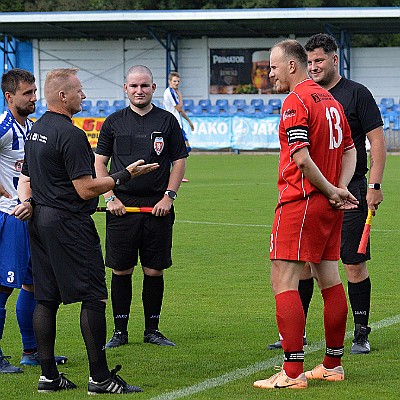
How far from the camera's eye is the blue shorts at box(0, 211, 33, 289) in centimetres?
694

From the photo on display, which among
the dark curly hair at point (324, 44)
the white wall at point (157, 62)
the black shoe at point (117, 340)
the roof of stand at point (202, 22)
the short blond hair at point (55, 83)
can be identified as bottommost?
the black shoe at point (117, 340)

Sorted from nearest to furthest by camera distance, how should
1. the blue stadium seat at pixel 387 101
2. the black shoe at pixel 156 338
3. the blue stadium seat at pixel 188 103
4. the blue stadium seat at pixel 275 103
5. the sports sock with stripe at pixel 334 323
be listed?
1. the sports sock with stripe at pixel 334 323
2. the black shoe at pixel 156 338
3. the blue stadium seat at pixel 275 103
4. the blue stadium seat at pixel 387 101
5. the blue stadium seat at pixel 188 103

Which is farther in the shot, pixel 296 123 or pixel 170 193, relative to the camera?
pixel 170 193

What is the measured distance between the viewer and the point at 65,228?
6.14m

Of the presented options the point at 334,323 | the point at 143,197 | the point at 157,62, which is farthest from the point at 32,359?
the point at 157,62

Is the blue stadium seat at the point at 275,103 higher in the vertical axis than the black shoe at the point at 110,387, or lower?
higher

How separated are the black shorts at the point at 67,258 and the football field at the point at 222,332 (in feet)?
2.07

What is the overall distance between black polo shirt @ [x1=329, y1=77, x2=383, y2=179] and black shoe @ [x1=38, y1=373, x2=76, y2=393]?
8.96 feet

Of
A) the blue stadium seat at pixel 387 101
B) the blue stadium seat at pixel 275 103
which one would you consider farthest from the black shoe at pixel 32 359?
the blue stadium seat at pixel 387 101

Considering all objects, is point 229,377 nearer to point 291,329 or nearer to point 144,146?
point 291,329

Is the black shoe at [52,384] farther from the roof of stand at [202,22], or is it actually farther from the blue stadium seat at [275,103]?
the blue stadium seat at [275,103]

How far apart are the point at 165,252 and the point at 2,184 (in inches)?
60.0

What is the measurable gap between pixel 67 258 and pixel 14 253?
3.19ft

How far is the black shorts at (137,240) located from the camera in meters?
7.92
